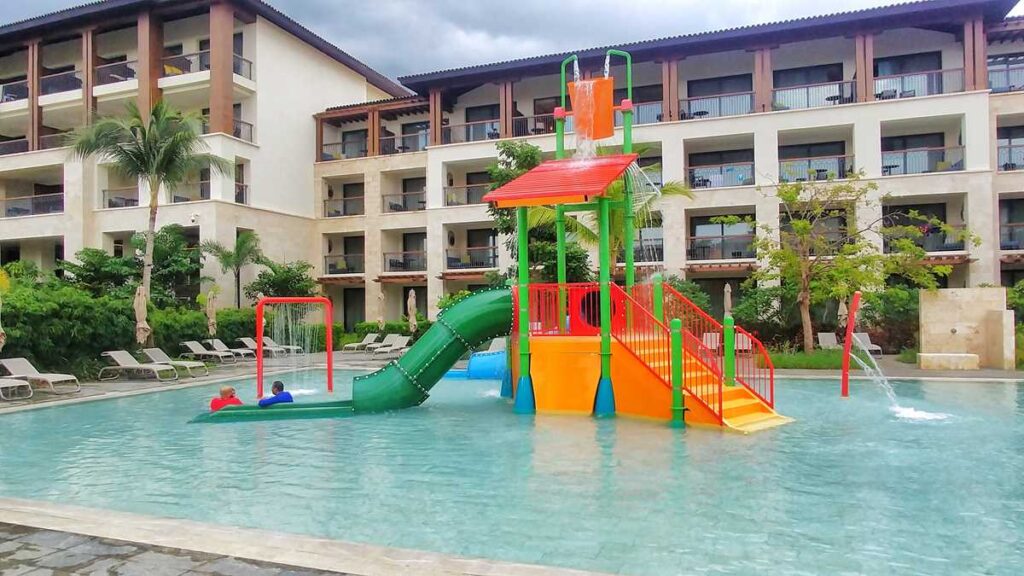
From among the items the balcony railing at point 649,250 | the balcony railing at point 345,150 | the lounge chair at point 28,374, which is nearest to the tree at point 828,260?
the balcony railing at point 649,250

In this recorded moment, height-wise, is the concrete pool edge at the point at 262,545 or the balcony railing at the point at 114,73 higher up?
the balcony railing at the point at 114,73

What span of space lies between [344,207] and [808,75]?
23092 mm

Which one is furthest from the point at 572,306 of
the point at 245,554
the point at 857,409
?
the point at 245,554

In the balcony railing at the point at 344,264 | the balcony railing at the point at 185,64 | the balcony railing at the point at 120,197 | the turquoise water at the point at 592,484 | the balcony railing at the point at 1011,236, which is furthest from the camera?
the balcony railing at the point at 344,264

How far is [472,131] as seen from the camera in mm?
33969

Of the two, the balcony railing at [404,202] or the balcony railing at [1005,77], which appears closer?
the balcony railing at [1005,77]

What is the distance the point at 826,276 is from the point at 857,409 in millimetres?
9447

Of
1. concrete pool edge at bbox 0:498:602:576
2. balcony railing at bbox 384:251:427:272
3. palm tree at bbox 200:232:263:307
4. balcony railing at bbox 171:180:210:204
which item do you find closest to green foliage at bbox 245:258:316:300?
palm tree at bbox 200:232:263:307

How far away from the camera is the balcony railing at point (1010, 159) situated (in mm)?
27031

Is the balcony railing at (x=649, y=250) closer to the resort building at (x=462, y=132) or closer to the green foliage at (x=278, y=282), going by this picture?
the resort building at (x=462, y=132)

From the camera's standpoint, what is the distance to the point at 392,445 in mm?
9375

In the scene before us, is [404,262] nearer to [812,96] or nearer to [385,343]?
[385,343]

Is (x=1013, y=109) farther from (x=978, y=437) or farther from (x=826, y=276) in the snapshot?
(x=978, y=437)

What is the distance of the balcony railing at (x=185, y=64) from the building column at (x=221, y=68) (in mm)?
1397
